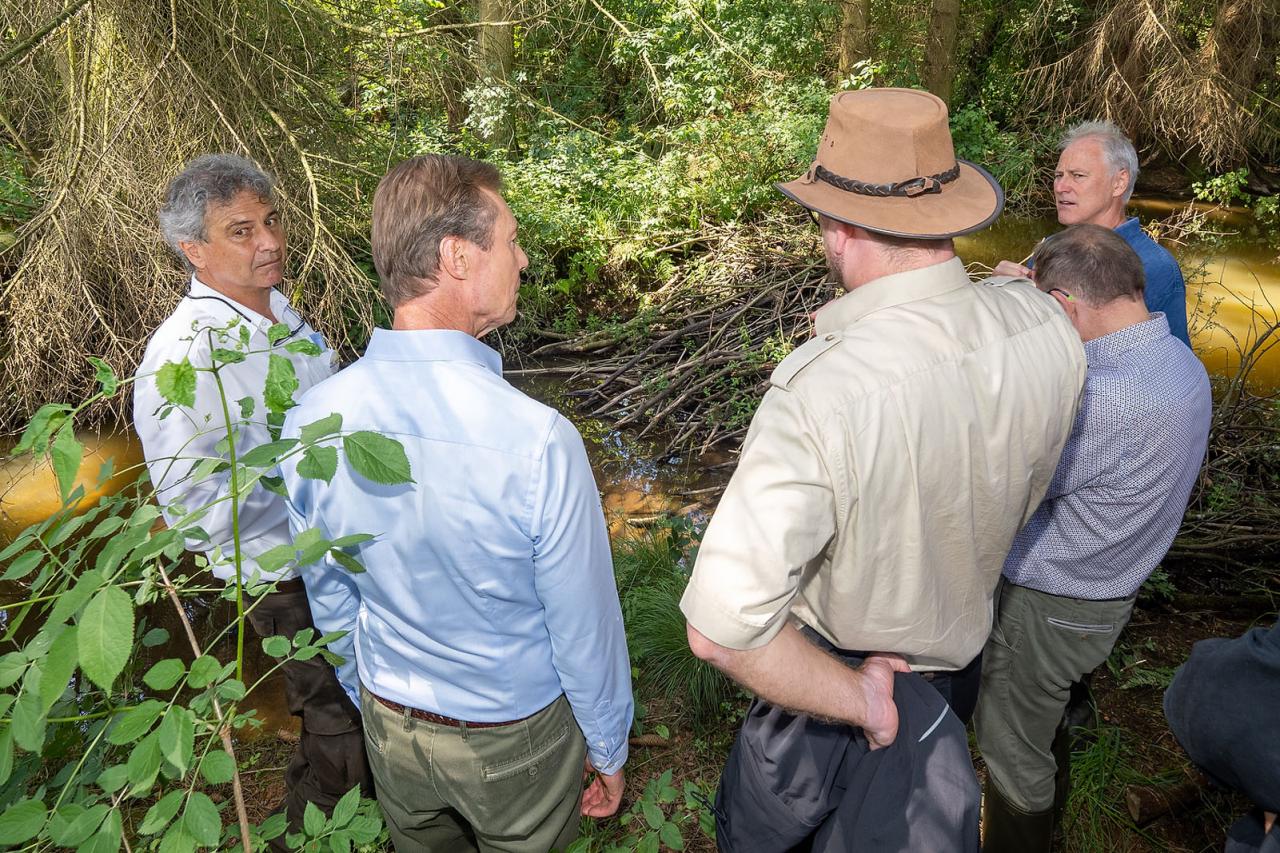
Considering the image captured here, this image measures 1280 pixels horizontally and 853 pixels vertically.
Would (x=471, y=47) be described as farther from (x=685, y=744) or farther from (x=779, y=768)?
(x=779, y=768)

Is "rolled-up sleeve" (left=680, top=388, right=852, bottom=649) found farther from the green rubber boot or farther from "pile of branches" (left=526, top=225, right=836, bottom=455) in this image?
"pile of branches" (left=526, top=225, right=836, bottom=455)

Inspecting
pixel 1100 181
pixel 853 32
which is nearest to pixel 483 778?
pixel 1100 181

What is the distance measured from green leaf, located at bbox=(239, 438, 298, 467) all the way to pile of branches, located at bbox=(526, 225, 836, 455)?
4.63m

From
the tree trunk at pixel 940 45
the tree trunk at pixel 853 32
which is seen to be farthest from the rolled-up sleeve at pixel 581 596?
the tree trunk at pixel 940 45

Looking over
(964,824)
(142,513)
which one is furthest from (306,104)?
(964,824)

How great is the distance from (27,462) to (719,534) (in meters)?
6.16

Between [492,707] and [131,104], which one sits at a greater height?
[131,104]

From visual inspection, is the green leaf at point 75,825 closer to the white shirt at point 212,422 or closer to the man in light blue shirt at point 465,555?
the man in light blue shirt at point 465,555

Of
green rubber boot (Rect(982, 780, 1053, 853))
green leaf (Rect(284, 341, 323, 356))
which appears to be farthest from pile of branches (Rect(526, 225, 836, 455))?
green leaf (Rect(284, 341, 323, 356))

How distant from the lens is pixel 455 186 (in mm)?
1690

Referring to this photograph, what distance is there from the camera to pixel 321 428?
1.38 m

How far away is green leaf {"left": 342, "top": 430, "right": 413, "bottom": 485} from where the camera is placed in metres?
1.34

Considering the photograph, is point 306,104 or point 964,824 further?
point 306,104

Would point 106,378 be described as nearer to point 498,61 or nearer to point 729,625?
point 729,625
